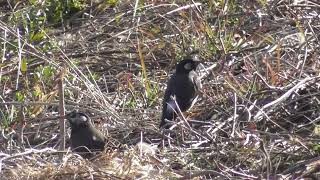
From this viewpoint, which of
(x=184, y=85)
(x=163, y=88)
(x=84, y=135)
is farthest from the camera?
(x=163, y=88)

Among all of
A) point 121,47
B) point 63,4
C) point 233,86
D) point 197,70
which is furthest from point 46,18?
point 233,86

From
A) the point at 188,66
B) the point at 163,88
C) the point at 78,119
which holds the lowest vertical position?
the point at 163,88

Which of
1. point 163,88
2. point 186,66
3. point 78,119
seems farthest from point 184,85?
point 78,119

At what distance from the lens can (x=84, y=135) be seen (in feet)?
21.1

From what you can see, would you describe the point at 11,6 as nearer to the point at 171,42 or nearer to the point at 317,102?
the point at 171,42

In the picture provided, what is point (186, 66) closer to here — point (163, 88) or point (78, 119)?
point (163, 88)

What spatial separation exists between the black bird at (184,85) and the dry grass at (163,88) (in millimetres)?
91

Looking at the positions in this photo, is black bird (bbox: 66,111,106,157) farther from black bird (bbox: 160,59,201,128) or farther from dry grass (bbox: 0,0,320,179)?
black bird (bbox: 160,59,201,128)

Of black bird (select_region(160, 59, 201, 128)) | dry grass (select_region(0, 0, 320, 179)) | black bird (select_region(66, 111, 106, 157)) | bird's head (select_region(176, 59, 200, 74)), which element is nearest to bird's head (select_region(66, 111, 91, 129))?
black bird (select_region(66, 111, 106, 157))

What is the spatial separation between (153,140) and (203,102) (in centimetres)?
85

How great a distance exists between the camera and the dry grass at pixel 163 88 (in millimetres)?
5609

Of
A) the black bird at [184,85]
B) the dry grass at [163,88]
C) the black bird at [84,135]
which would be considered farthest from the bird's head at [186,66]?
the black bird at [84,135]

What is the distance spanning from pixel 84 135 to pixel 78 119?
0.12 m

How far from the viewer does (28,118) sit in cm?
700
